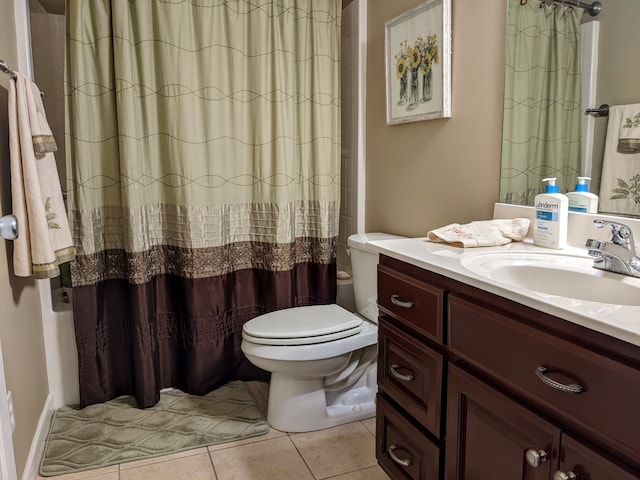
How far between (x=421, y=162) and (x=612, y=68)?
87 centimetres

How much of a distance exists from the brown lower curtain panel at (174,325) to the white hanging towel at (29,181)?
48 centimetres

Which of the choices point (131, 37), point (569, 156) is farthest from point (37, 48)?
point (569, 156)

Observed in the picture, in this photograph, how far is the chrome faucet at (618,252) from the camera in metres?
1.12

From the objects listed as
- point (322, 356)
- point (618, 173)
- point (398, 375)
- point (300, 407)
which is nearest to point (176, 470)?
point (300, 407)

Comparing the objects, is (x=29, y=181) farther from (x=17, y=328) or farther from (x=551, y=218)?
(x=551, y=218)

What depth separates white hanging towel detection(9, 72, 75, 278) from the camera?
1662 millimetres

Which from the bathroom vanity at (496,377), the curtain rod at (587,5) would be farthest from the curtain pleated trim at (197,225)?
the curtain rod at (587,5)

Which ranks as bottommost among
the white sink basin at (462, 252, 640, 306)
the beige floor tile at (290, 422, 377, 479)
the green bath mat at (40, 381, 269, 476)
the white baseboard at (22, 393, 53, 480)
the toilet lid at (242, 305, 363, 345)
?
the beige floor tile at (290, 422, 377, 479)

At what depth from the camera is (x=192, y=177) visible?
88.3 inches

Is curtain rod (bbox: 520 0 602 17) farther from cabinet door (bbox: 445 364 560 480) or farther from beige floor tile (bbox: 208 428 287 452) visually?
beige floor tile (bbox: 208 428 287 452)

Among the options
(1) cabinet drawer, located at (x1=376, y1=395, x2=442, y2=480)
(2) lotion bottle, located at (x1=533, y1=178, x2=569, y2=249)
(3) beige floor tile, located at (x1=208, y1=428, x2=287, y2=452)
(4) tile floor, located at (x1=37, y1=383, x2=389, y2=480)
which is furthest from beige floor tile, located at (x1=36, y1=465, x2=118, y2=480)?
(2) lotion bottle, located at (x1=533, y1=178, x2=569, y2=249)

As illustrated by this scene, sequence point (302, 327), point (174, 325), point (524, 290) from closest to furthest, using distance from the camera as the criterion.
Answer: point (524, 290), point (302, 327), point (174, 325)

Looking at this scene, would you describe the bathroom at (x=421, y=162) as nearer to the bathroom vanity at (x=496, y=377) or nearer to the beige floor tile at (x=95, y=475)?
the beige floor tile at (x=95, y=475)

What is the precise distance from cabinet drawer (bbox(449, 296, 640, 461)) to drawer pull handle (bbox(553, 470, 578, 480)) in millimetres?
86
